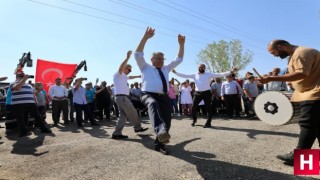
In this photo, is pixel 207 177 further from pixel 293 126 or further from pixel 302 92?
pixel 293 126

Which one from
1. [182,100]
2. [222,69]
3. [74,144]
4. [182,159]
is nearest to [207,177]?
[182,159]

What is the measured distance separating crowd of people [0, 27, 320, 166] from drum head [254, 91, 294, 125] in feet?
2.48

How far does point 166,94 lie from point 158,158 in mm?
1214

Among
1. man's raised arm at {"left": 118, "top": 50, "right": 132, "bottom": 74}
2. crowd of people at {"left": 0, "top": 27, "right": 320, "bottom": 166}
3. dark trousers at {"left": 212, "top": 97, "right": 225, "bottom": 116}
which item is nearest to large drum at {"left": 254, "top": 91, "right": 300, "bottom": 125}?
crowd of people at {"left": 0, "top": 27, "right": 320, "bottom": 166}

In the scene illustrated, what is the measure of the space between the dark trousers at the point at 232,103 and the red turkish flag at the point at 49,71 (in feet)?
27.5

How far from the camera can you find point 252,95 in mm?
12125

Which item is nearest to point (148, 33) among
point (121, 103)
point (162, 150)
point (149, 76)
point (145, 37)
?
point (145, 37)

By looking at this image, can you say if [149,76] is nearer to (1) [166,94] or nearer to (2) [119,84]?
(1) [166,94]

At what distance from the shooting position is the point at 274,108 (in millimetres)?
6438

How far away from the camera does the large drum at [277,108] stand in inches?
240

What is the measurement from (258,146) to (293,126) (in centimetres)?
303

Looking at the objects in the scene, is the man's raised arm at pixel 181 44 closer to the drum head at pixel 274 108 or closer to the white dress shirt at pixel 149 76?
the white dress shirt at pixel 149 76

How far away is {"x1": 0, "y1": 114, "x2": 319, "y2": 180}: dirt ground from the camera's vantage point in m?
4.40

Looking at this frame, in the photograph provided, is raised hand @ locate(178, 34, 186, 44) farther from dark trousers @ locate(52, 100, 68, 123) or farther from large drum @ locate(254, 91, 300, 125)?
dark trousers @ locate(52, 100, 68, 123)
